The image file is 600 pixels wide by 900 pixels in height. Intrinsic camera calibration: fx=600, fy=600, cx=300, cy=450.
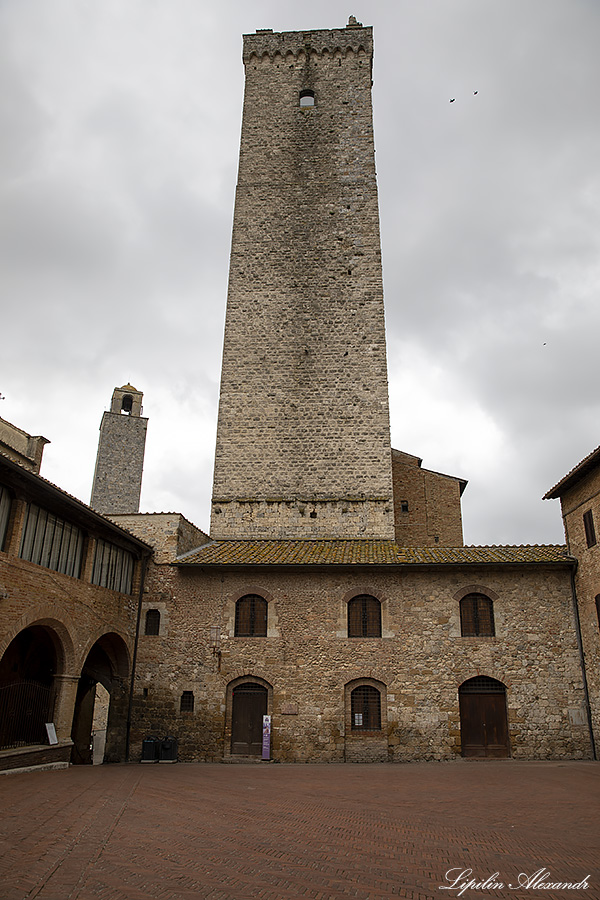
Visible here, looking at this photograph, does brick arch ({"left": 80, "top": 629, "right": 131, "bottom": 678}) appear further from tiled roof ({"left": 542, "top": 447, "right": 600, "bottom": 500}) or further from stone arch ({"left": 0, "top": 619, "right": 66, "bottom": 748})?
tiled roof ({"left": 542, "top": 447, "right": 600, "bottom": 500})

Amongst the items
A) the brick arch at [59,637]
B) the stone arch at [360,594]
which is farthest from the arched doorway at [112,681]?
the stone arch at [360,594]

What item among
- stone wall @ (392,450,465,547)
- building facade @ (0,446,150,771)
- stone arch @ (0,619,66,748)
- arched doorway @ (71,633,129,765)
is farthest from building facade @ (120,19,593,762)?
stone arch @ (0,619,66,748)

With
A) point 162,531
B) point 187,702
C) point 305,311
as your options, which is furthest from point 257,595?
point 305,311

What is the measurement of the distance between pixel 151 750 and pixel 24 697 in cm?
422

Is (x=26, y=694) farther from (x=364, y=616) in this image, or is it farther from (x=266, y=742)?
(x=364, y=616)

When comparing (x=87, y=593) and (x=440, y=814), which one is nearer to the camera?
(x=440, y=814)

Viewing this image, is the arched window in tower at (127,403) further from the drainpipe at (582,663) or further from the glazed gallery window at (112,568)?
the drainpipe at (582,663)

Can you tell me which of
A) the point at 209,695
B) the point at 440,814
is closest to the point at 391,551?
the point at 209,695

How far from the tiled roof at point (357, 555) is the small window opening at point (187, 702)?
144 inches

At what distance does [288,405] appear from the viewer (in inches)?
918

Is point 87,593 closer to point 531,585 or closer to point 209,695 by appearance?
point 209,695

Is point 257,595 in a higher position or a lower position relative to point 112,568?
lower

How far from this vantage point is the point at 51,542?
14.1 m

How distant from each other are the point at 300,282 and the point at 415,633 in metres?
14.8
